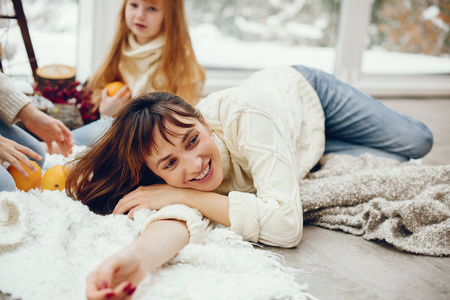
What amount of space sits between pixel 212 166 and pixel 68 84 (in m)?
1.15

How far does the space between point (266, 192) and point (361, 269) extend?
292 millimetres

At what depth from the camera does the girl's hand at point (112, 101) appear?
80.7 inches

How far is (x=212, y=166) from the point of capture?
1302mm

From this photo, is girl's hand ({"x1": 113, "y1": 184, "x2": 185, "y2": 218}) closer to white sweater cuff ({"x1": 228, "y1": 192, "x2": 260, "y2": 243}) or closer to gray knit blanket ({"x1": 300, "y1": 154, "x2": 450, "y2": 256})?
white sweater cuff ({"x1": 228, "y1": 192, "x2": 260, "y2": 243})

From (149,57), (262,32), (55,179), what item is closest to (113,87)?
(149,57)

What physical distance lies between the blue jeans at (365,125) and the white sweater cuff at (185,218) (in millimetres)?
932

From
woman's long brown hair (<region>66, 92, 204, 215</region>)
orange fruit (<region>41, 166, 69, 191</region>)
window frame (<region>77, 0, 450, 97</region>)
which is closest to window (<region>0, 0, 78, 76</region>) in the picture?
window frame (<region>77, 0, 450, 97</region>)

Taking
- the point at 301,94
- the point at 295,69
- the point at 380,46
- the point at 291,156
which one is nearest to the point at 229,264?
the point at 291,156

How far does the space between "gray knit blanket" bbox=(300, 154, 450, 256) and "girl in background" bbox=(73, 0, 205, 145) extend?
0.79m

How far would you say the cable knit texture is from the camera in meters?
1.25

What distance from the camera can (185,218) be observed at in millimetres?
1161

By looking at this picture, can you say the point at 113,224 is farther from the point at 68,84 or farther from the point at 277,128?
the point at 68,84

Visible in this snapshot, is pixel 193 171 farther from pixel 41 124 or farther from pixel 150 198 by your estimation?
pixel 41 124

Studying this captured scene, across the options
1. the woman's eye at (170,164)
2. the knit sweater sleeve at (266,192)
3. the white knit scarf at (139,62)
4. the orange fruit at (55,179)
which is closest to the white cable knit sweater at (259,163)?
the knit sweater sleeve at (266,192)
